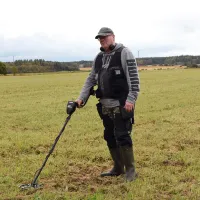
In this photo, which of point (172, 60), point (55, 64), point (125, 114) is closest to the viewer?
point (125, 114)

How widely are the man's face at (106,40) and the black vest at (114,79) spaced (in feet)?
0.54

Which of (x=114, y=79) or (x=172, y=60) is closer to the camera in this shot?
(x=114, y=79)

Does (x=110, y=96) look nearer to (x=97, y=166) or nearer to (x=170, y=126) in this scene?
(x=97, y=166)

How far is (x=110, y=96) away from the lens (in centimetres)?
564

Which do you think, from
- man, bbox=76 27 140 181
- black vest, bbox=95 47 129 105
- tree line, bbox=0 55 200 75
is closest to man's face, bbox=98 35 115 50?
man, bbox=76 27 140 181

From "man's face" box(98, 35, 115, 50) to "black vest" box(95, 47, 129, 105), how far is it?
0.16 metres

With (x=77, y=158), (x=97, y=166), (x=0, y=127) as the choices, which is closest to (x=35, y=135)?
(x=0, y=127)

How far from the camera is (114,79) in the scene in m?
5.55

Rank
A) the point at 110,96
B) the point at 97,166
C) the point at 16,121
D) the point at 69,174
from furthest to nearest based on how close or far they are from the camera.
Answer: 1. the point at 16,121
2. the point at 97,166
3. the point at 69,174
4. the point at 110,96

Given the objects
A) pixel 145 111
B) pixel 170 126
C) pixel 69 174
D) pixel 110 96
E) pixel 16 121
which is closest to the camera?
pixel 110 96

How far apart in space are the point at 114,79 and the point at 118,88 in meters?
0.15

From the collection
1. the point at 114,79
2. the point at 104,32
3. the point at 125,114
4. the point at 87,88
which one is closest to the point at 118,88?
the point at 114,79

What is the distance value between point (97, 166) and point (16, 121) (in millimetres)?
6735

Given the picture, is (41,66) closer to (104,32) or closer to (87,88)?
(87,88)
